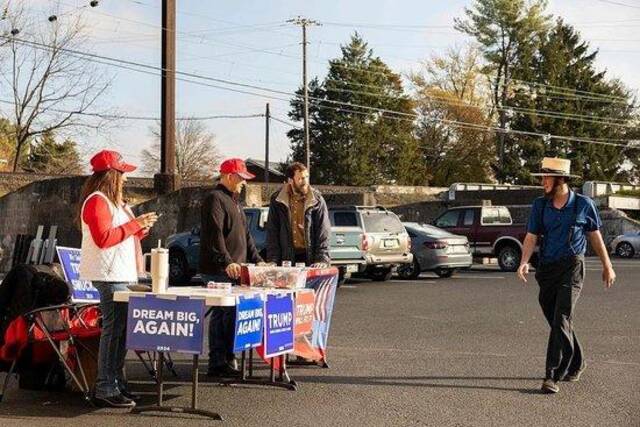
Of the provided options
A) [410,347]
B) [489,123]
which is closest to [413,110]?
[489,123]

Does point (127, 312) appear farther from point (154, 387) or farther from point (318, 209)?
point (318, 209)

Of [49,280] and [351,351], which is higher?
[49,280]

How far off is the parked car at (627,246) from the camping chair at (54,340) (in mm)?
30671

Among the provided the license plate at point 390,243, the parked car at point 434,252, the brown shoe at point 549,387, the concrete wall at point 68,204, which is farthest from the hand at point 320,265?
the concrete wall at point 68,204

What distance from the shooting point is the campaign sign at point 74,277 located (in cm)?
835

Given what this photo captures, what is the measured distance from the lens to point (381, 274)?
2144 centimetres

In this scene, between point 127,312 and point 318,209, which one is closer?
point 127,312

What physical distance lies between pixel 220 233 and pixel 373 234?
11708 mm

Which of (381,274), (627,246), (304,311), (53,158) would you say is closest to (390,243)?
(381,274)

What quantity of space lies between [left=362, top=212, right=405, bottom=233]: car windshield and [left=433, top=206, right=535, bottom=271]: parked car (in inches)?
215

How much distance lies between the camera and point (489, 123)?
239ft

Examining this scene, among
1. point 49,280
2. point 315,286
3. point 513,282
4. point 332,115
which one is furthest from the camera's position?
point 332,115

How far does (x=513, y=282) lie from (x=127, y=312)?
1456 cm

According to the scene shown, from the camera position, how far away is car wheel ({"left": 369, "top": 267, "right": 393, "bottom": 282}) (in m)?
21.3
